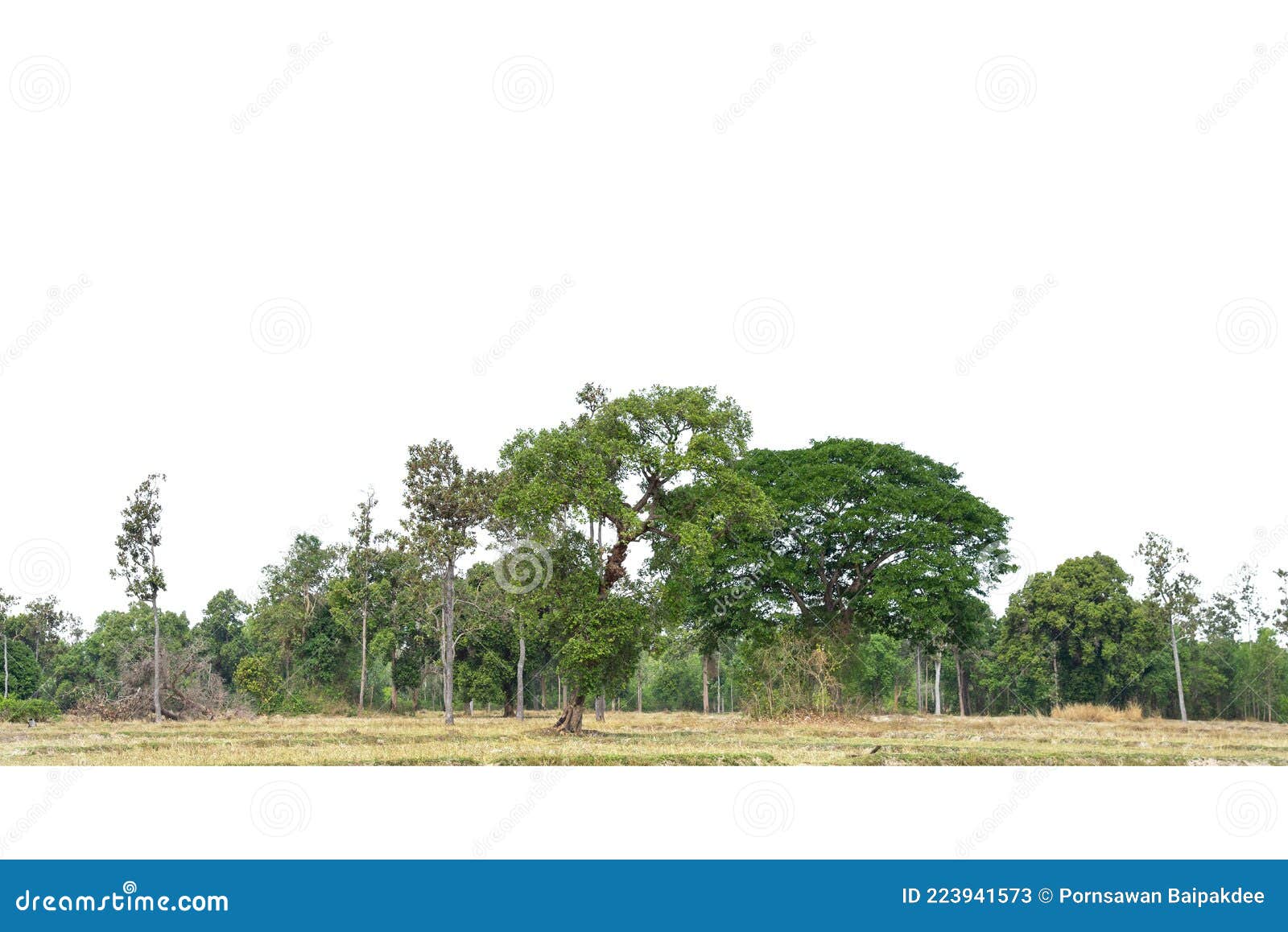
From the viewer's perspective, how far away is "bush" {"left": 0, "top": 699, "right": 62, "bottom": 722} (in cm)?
4575

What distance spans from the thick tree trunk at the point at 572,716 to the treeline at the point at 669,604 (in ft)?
0.33

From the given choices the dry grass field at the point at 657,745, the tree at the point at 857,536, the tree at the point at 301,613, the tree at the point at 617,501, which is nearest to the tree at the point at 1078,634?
the tree at the point at 857,536

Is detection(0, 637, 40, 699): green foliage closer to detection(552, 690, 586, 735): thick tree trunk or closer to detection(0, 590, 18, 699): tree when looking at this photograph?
detection(0, 590, 18, 699): tree

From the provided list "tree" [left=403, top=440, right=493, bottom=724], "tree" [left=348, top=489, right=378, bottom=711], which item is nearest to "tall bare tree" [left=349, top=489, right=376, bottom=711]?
"tree" [left=348, top=489, right=378, bottom=711]

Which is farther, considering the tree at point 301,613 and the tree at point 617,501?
the tree at point 301,613

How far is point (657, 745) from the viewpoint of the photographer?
2655 centimetres

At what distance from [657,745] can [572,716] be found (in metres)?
7.88

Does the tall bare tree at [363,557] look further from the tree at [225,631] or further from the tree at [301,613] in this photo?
the tree at [225,631]

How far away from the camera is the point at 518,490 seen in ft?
106

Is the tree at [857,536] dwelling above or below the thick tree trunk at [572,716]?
above

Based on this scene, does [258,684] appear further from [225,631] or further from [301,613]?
[225,631]

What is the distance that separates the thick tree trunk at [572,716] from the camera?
33.5 meters

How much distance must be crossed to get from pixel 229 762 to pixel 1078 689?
58.9 metres

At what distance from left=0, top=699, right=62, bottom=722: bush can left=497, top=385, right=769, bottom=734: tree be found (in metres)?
28.4
